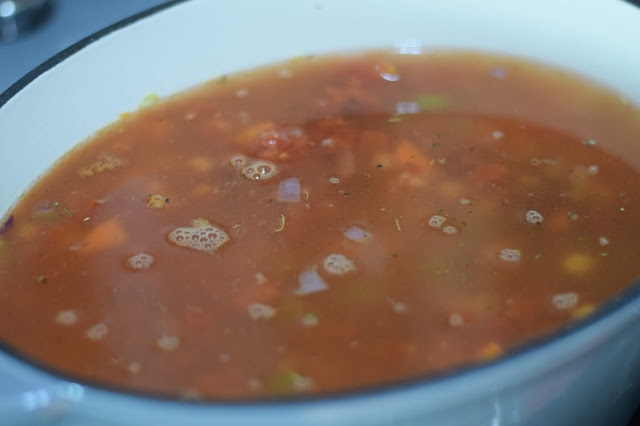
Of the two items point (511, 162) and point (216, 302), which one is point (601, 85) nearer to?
point (511, 162)

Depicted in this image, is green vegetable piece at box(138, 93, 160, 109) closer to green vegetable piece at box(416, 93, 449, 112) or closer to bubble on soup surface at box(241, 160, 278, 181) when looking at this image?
bubble on soup surface at box(241, 160, 278, 181)

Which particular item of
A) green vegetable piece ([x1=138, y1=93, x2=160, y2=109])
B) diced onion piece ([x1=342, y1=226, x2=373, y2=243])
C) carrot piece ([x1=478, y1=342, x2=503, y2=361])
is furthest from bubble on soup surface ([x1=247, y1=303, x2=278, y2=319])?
green vegetable piece ([x1=138, y1=93, x2=160, y2=109])

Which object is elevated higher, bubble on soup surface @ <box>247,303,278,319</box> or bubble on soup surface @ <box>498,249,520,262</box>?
bubble on soup surface @ <box>498,249,520,262</box>

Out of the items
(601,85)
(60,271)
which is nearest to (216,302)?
(60,271)

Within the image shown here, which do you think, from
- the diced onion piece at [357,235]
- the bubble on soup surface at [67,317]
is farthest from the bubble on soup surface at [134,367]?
the diced onion piece at [357,235]

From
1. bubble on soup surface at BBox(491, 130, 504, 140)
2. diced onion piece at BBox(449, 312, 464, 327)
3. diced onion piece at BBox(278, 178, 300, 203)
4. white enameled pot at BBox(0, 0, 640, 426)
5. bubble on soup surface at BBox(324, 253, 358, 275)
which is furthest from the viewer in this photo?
bubble on soup surface at BBox(491, 130, 504, 140)

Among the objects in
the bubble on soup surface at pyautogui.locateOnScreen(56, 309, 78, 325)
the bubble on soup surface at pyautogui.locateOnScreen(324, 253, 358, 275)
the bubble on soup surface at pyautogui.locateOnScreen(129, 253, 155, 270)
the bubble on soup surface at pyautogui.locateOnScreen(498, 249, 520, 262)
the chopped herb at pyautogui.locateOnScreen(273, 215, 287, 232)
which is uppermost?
the bubble on soup surface at pyautogui.locateOnScreen(498, 249, 520, 262)

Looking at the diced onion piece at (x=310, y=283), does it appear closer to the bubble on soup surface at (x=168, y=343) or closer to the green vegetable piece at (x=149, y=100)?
the bubble on soup surface at (x=168, y=343)

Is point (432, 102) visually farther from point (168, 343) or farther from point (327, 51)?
point (168, 343)

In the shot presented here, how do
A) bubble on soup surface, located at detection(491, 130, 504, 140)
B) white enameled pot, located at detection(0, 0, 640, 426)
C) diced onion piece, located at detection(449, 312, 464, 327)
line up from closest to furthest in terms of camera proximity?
1. white enameled pot, located at detection(0, 0, 640, 426)
2. diced onion piece, located at detection(449, 312, 464, 327)
3. bubble on soup surface, located at detection(491, 130, 504, 140)
